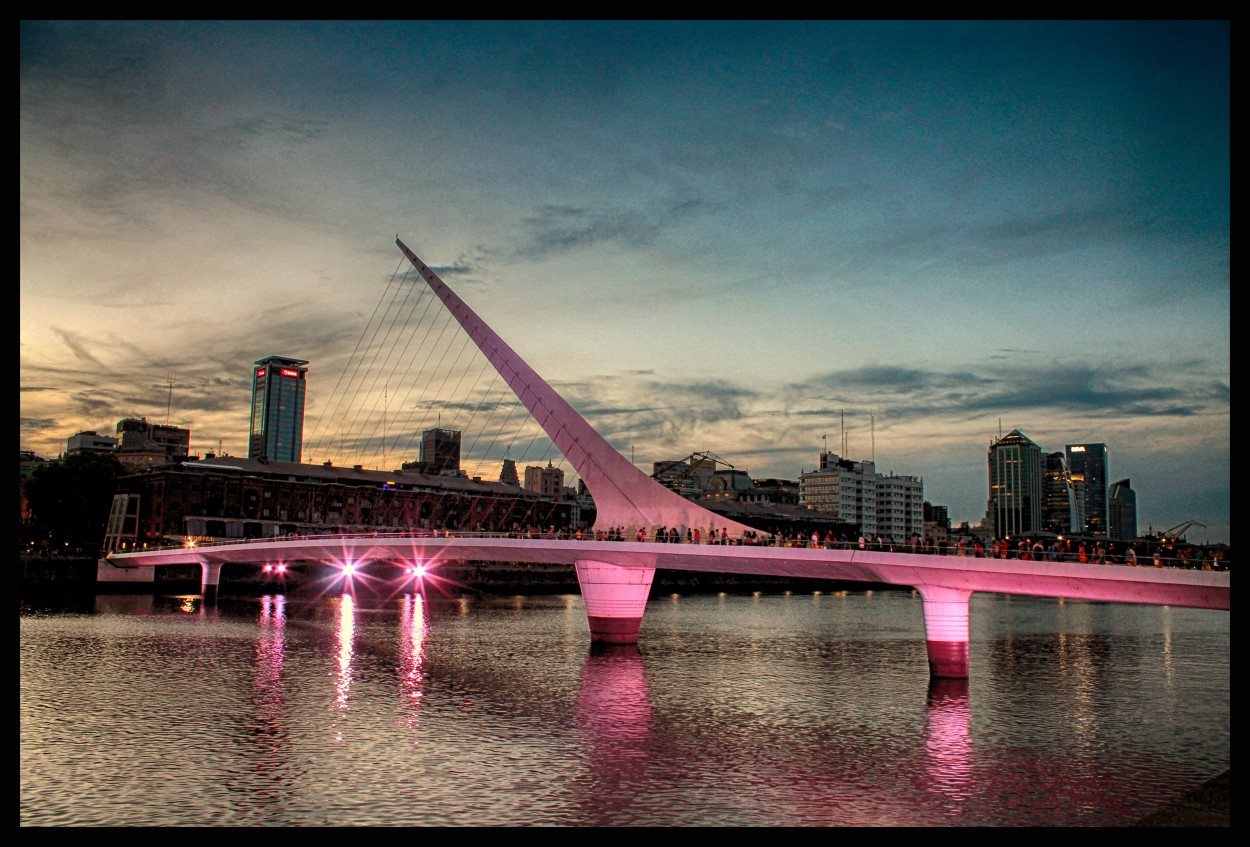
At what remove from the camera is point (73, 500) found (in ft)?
307

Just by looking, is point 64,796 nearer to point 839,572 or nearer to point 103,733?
point 103,733

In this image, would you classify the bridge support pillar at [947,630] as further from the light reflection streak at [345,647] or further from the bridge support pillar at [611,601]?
the light reflection streak at [345,647]

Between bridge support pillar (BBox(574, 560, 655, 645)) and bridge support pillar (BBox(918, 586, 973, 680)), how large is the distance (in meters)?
13.3

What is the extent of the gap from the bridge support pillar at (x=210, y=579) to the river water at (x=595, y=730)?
23.3 metres

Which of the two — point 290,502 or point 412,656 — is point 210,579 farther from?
point 412,656

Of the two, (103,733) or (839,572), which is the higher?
(839,572)

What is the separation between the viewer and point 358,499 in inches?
4203

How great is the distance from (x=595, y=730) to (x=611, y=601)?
18.0m

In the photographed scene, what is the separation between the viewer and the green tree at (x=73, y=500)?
92000 mm

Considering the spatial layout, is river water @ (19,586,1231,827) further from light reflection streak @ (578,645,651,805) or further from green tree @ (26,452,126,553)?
green tree @ (26,452,126,553)

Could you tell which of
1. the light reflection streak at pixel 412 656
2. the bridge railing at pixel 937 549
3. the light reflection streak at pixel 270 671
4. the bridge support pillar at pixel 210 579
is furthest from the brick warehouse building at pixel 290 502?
the bridge railing at pixel 937 549

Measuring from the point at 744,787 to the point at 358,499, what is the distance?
9239cm

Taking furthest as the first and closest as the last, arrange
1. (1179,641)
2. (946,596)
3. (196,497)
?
(196,497) < (1179,641) < (946,596)
